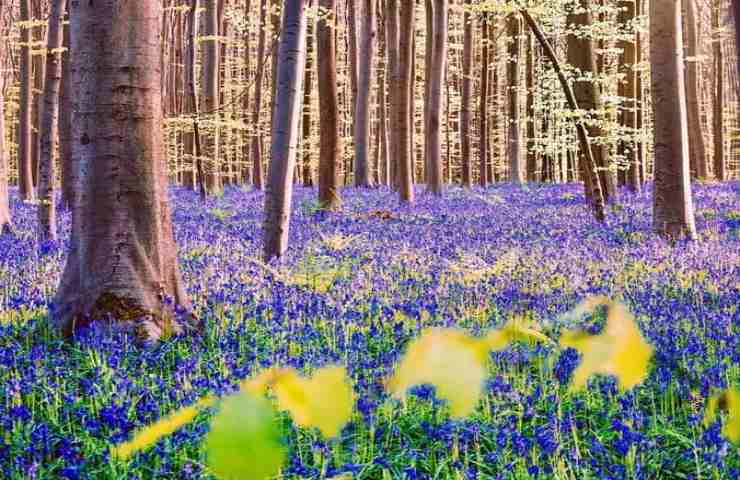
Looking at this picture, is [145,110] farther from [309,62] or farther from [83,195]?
[309,62]

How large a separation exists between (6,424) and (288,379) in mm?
2893

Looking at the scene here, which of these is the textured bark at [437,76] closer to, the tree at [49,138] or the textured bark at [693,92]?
the textured bark at [693,92]

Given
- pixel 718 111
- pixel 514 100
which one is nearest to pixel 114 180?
pixel 514 100

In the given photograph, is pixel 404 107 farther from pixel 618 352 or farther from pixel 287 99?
pixel 618 352

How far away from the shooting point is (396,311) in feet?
18.4

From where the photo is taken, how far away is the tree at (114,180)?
5.12 metres

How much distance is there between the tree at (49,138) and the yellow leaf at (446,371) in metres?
9.87

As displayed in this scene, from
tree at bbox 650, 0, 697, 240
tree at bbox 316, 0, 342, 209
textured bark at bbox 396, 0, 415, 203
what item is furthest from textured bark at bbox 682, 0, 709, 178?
tree at bbox 650, 0, 697, 240

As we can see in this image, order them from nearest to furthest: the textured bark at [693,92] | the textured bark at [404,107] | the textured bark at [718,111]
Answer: the textured bark at [404,107] → the textured bark at [693,92] → the textured bark at [718,111]

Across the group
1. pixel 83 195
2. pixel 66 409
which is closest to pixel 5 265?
pixel 83 195

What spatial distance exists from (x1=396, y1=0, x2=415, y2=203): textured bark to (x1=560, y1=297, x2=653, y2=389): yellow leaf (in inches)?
588

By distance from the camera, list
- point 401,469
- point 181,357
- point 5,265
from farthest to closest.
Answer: point 5,265
point 181,357
point 401,469

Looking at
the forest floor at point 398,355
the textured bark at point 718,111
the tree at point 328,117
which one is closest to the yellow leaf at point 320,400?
the forest floor at point 398,355

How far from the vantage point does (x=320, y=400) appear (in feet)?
3.02
